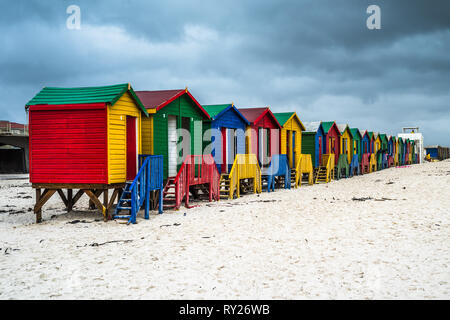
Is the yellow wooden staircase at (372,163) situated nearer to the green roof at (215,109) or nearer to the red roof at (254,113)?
the red roof at (254,113)

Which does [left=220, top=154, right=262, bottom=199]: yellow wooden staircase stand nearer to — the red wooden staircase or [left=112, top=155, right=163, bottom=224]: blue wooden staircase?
the red wooden staircase

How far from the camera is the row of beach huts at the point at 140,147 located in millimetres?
11242

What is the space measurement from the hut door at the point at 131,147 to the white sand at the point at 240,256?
1845mm

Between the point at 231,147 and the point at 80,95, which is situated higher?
the point at 80,95

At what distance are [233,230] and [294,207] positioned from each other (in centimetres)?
412

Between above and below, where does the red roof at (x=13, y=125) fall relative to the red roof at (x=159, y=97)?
above

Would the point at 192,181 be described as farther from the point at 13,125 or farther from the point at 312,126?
the point at 13,125

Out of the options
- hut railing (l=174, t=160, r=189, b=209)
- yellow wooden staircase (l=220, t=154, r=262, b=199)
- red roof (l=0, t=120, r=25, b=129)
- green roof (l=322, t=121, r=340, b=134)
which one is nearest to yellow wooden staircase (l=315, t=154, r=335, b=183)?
green roof (l=322, t=121, r=340, b=134)

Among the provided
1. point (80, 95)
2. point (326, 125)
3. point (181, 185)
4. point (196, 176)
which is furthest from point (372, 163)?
point (80, 95)

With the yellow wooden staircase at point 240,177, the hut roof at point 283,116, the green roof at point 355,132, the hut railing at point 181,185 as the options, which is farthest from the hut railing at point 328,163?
the hut railing at point 181,185

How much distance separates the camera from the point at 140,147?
12891 mm

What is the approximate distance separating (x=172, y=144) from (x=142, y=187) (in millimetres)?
3315
